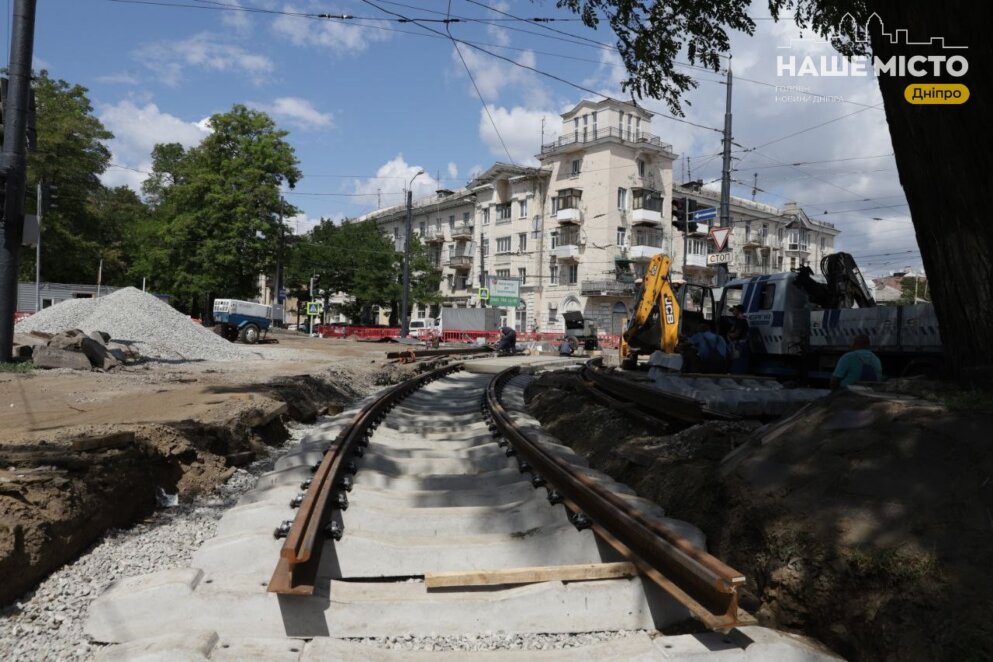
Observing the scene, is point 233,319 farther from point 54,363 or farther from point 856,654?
point 856,654

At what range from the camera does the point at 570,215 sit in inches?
2121

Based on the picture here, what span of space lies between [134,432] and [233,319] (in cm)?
2863

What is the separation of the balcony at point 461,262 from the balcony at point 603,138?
560 inches

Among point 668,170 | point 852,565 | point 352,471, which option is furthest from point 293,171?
point 852,565

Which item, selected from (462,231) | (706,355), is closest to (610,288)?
(462,231)

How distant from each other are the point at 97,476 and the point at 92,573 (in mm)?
1012

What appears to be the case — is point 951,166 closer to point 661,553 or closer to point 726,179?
point 661,553

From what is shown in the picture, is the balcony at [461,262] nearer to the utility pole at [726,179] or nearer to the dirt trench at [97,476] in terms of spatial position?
the utility pole at [726,179]

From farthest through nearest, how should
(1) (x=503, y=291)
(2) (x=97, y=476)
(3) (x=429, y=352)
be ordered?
(1) (x=503, y=291), (3) (x=429, y=352), (2) (x=97, y=476)

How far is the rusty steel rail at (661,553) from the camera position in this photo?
2740mm

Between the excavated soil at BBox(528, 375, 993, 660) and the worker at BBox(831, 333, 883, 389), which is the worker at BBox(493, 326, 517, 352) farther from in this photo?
the excavated soil at BBox(528, 375, 993, 660)

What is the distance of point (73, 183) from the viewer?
44.1m

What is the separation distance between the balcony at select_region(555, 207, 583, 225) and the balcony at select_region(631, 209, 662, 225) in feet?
14.5

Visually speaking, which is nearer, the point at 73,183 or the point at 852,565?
the point at 852,565
